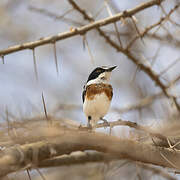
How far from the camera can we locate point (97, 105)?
5.27 meters

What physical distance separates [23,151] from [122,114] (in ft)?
10.6

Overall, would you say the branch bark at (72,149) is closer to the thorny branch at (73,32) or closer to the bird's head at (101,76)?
the thorny branch at (73,32)

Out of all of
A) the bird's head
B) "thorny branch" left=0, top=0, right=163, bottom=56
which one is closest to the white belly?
the bird's head

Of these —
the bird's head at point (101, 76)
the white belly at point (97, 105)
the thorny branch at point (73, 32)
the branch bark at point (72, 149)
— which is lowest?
the branch bark at point (72, 149)

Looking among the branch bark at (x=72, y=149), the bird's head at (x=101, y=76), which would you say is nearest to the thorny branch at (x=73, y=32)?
the bird's head at (x=101, y=76)

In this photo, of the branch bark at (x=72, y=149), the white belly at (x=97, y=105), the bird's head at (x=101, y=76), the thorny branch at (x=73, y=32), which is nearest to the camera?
the branch bark at (x=72, y=149)

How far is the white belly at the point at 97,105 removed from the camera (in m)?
5.28

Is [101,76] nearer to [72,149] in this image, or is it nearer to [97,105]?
[97,105]

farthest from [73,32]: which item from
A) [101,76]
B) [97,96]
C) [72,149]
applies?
[72,149]

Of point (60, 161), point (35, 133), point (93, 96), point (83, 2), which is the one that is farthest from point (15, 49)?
point (83, 2)

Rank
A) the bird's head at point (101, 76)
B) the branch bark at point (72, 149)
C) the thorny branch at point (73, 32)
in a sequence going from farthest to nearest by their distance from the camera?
the bird's head at point (101, 76), the thorny branch at point (73, 32), the branch bark at point (72, 149)

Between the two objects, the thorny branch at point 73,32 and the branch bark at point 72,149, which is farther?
the thorny branch at point 73,32

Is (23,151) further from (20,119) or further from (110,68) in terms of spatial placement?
(110,68)

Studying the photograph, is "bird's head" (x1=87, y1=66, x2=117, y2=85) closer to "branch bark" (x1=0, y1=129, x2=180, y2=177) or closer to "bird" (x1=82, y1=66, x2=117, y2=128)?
"bird" (x1=82, y1=66, x2=117, y2=128)
